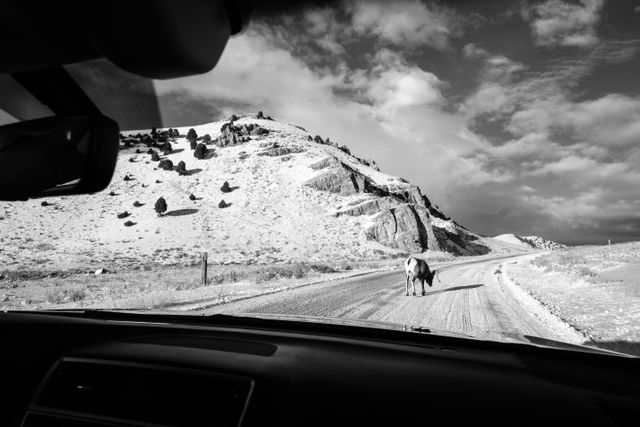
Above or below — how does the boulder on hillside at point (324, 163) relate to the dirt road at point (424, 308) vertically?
above

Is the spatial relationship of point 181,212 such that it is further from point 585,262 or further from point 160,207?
point 585,262

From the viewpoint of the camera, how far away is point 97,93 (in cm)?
198

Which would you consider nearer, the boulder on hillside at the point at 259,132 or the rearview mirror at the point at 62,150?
the rearview mirror at the point at 62,150

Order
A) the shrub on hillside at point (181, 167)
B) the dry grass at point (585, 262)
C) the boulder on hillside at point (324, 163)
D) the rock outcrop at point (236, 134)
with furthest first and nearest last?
the rock outcrop at point (236, 134), the boulder on hillside at point (324, 163), the shrub on hillside at point (181, 167), the dry grass at point (585, 262)

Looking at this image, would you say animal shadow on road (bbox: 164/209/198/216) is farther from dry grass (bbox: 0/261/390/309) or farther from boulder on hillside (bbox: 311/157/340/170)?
boulder on hillside (bbox: 311/157/340/170)

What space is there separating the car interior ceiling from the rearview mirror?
0.10 m

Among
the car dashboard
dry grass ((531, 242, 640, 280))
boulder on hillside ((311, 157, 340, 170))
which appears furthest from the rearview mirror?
boulder on hillside ((311, 157, 340, 170))

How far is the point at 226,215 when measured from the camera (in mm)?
61062

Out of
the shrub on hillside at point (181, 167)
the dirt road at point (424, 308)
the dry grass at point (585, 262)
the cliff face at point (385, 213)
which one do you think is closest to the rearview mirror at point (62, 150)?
the dirt road at point (424, 308)

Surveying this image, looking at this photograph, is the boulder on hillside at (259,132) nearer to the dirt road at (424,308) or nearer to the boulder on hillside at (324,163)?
the boulder on hillside at (324,163)

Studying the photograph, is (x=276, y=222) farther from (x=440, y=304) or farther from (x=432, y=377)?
(x=432, y=377)

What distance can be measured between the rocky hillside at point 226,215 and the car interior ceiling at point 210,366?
126 feet

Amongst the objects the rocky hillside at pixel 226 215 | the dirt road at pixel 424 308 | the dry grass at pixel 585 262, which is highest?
the rocky hillside at pixel 226 215

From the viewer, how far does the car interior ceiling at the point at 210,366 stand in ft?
4.38
